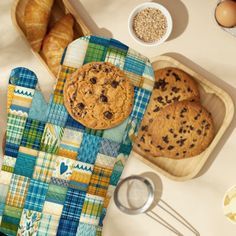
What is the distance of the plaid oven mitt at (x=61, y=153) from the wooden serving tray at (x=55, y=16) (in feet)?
0.89

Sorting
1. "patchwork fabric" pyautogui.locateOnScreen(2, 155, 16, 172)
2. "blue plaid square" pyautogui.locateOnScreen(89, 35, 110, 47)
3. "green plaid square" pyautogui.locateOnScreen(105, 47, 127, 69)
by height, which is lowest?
"patchwork fabric" pyautogui.locateOnScreen(2, 155, 16, 172)

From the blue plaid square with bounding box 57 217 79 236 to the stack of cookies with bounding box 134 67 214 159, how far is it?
0.33 meters

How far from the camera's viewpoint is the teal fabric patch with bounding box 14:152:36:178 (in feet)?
3.51

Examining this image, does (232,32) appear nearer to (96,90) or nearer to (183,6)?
(183,6)

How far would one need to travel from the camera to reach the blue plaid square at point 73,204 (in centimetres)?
109

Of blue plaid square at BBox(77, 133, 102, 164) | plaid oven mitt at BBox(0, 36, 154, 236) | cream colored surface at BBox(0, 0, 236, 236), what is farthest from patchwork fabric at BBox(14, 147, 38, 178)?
cream colored surface at BBox(0, 0, 236, 236)

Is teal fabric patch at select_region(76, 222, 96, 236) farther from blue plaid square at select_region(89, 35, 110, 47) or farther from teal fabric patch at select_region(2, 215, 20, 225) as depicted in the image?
blue plaid square at select_region(89, 35, 110, 47)

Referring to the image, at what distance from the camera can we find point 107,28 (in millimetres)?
1365

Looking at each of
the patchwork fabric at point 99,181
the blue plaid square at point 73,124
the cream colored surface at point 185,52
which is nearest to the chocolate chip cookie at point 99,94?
the blue plaid square at point 73,124

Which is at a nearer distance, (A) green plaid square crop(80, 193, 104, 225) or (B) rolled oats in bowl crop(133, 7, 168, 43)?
(A) green plaid square crop(80, 193, 104, 225)

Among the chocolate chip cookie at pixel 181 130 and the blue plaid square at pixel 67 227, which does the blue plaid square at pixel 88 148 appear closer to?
the blue plaid square at pixel 67 227

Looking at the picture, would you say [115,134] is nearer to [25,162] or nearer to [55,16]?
[25,162]

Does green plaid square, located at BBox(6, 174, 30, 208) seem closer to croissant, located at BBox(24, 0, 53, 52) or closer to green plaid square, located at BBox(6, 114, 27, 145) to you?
green plaid square, located at BBox(6, 114, 27, 145)

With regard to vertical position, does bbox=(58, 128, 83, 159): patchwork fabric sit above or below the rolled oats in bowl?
below
